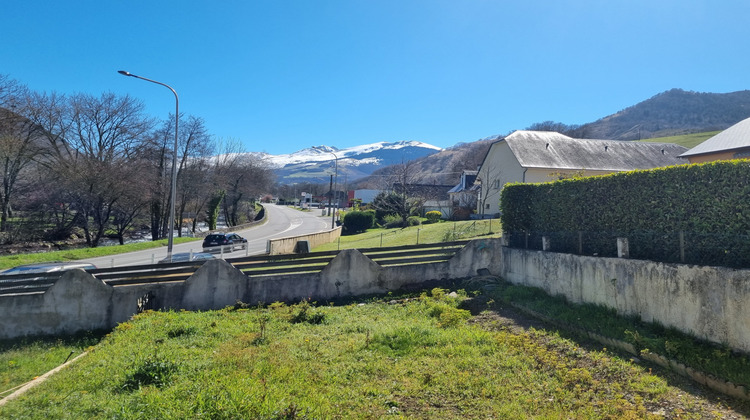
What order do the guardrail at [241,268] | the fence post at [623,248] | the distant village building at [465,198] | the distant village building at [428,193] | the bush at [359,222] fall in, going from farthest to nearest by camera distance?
the distant village building at [428,193] → the bush at [359,222] → the distant village building at [465,198] → the guardrail at [241,268] → the fence post at [623,248]

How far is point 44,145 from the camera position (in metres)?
35.9

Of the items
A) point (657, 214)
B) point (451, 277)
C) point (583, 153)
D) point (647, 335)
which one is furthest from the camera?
point (583, 153)

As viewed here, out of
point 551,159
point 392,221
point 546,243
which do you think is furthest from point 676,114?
point 546,243

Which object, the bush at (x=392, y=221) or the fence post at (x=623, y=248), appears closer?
the fence post at (x=623, y=248)

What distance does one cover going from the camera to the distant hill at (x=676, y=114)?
14388 cm

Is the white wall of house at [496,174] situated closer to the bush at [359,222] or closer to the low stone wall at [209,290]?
the bush at [359,222]

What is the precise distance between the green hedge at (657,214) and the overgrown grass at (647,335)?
1.43 meters

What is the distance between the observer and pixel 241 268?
12.5 meters

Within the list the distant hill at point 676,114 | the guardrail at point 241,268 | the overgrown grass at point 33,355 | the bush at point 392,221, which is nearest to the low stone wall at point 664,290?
the guardrail at point 241,268

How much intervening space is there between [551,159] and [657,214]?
1105 inches

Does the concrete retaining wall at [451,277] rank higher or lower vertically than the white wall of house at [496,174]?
lower

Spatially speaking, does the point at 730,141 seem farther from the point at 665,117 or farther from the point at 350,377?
the point at 665,117

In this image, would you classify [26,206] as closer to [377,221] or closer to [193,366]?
[377,221]

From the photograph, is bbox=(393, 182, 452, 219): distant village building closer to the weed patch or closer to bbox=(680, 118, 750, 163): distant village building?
bbox=(680, 118, 750, 163): distant village building
